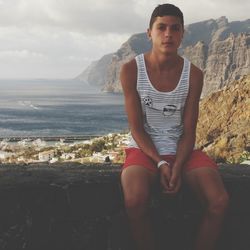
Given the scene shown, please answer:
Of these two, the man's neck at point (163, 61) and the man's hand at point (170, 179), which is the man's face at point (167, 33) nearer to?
the man's neck at point (163, 61)

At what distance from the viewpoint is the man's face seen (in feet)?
12.7

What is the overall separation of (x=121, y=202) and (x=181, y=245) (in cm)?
55

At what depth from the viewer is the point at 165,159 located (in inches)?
149

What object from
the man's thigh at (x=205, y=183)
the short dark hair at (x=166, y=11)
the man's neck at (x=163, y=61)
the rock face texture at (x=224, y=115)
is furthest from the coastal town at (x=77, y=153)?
the man's thigh at (x=205, y=183)

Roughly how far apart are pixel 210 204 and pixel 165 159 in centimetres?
49

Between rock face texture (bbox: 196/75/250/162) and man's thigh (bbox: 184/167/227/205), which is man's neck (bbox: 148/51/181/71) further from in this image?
rock face texture (bbox: 196/75/250/162)

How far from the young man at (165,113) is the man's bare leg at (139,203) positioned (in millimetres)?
14

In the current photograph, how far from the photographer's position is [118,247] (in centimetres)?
383

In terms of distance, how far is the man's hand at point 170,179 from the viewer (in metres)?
3.57

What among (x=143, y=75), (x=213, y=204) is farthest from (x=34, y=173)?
(x=213, y=204)

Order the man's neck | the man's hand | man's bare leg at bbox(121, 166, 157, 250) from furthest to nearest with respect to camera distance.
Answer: the man's neck < the man's hand < man's bare leg at bbox(121, 166, 157, 250)

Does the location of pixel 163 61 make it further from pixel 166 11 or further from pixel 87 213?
pixel 87 213

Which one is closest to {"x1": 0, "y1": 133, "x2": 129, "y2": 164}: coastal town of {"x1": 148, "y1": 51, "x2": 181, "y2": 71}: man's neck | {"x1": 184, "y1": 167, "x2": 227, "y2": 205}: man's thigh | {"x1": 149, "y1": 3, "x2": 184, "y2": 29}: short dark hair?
{"x1": 148, "y1": 51, "x2": 181, "y2": 71}: man's neck

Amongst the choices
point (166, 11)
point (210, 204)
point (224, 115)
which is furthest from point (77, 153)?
point (210, 204)
